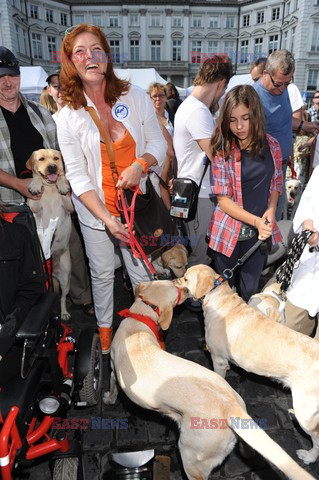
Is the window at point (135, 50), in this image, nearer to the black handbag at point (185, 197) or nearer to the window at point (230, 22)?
the window at point (230, 22)

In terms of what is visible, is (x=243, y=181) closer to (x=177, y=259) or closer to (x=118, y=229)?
(x=118, y=229)

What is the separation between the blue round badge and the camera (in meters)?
2.51

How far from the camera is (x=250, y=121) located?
104 inches

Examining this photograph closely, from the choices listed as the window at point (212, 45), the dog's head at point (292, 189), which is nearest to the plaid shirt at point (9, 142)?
the dog's head at point (292, 189)

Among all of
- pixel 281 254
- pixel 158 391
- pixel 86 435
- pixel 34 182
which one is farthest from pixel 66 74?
pixel 281 254

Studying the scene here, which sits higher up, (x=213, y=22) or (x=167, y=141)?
(x=213, y=22)

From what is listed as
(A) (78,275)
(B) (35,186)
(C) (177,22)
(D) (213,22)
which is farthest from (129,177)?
(D) (213,22)

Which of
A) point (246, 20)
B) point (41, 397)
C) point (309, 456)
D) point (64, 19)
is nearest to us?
point (41, 397)

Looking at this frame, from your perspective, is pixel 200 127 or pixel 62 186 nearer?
pixel 200 127

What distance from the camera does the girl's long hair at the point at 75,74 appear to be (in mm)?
2342

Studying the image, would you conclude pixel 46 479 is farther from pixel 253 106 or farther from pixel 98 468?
pixel 253 106

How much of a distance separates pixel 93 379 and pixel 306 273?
1851 millimetres

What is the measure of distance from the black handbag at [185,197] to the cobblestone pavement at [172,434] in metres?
1.49

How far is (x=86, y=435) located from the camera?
8.12ft
